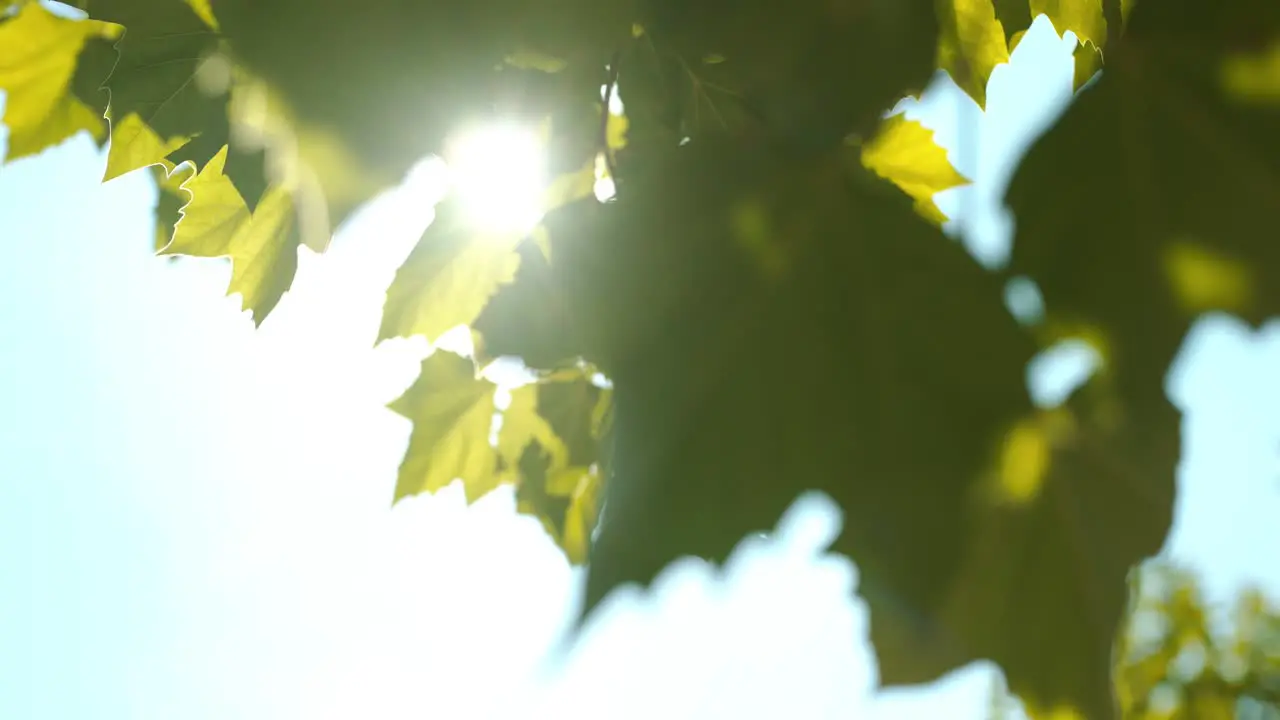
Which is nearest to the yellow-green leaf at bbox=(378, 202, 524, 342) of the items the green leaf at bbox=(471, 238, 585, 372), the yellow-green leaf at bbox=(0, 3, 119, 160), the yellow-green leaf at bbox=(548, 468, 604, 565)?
the green leaf at bbox=(471, 238, 585, 372)

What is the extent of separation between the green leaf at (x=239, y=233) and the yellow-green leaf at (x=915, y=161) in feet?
1.96

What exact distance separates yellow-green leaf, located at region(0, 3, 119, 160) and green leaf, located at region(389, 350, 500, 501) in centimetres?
56

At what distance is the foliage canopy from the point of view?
475mm

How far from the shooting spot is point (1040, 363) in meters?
0.48

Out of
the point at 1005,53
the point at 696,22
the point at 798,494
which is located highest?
the point at 696,22

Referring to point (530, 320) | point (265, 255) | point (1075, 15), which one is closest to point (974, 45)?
point (1075, 15)

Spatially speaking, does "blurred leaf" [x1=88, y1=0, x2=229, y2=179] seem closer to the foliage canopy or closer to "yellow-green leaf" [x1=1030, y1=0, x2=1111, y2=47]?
the foliage canopy

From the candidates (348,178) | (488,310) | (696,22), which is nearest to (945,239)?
(696,22)

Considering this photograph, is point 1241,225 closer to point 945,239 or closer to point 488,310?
point 945,239

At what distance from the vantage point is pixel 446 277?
99 cm

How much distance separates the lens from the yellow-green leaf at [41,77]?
1183 mm

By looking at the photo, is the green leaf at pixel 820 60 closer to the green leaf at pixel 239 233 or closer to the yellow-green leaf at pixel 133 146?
the green leaf at pixel 239 233

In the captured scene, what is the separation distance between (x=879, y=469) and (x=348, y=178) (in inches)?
12.9

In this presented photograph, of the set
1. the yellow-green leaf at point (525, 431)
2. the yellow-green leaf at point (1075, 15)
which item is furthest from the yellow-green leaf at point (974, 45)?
the yellow-green leaf at point (525, 431)
